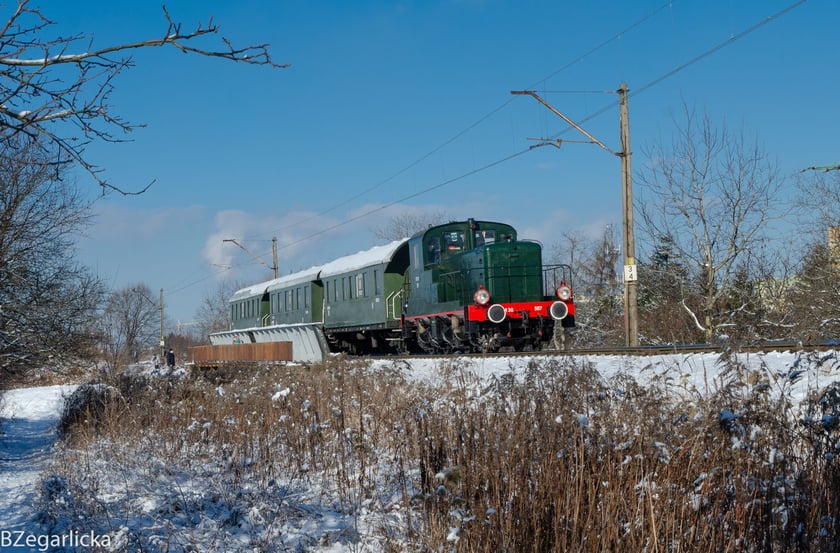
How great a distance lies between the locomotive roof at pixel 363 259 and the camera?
2170cm

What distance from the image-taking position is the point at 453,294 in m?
18.4

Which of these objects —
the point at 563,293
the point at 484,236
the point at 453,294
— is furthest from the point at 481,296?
the point at 484,236

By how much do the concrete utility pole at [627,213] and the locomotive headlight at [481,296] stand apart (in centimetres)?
309

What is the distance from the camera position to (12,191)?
1489 cm

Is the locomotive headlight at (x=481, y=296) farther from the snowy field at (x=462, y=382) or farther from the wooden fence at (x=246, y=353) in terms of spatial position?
the wooden fence at (x=246, y=353)

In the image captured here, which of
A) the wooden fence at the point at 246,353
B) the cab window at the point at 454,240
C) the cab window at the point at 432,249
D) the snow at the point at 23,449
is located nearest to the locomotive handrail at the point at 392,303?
the cab window at the point at 432,249

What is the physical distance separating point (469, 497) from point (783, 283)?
19850 mm

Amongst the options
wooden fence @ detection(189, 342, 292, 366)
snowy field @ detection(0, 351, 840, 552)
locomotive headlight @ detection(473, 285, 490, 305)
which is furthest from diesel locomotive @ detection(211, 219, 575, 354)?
snowy field @ detection(0, 351, 840, 552)

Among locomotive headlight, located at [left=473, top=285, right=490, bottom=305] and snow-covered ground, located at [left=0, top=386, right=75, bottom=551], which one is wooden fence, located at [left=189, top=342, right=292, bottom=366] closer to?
snow-covered ground, located at [left=0, top=386, right=75, bottom=551]

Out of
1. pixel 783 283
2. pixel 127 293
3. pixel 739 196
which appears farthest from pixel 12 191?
pixel 783 283

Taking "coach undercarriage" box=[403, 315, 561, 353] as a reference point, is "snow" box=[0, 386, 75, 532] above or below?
below

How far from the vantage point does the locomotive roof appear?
71.2 ft

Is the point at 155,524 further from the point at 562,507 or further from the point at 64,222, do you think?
the point at 64,222

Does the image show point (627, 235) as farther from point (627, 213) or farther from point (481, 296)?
point (481, 296)
